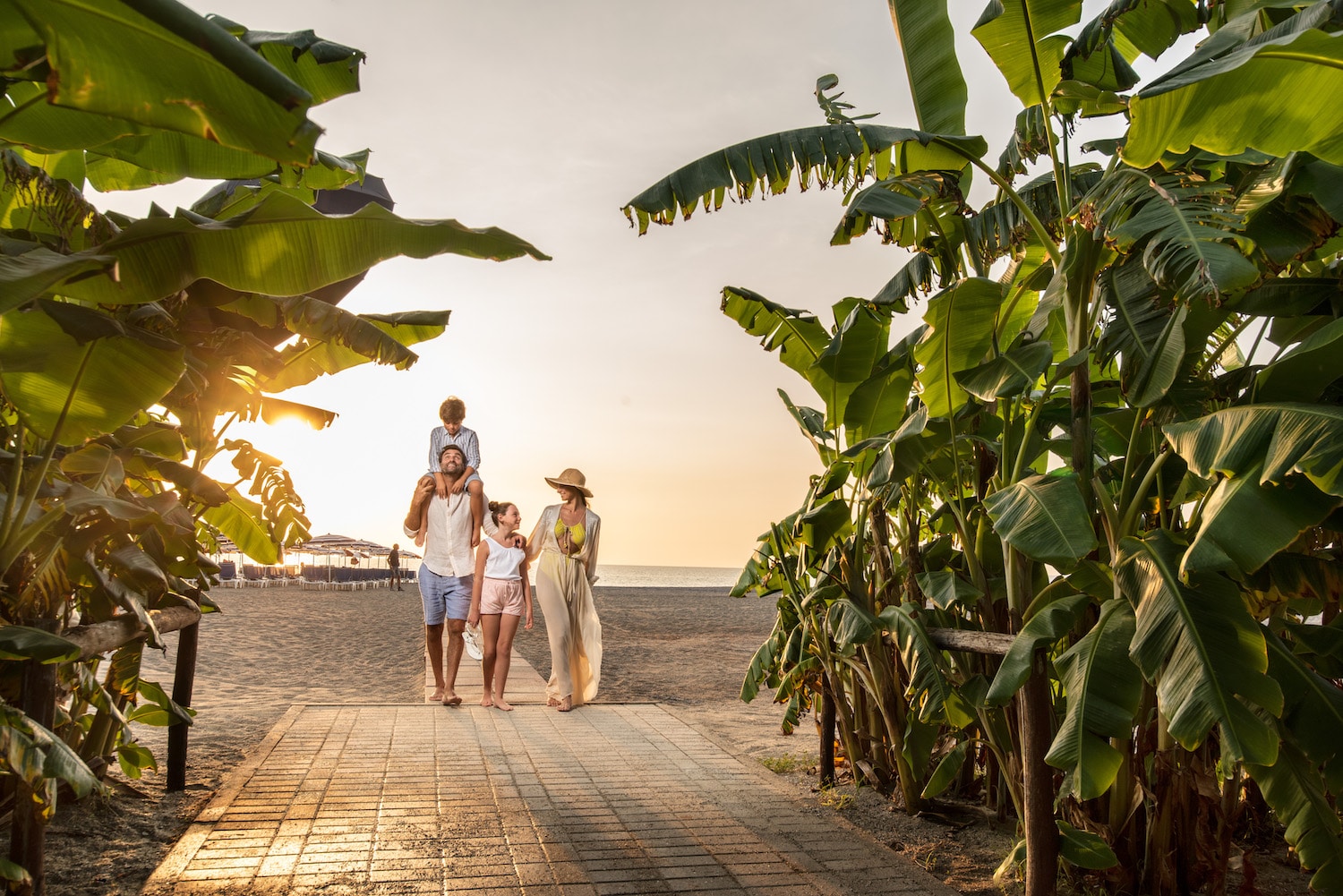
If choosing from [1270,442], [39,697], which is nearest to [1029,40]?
[1270,442]

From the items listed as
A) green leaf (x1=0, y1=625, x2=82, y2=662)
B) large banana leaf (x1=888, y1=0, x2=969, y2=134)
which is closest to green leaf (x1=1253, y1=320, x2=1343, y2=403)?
large banana leaf (x1=888, y1=0, x2=969, y2=134)

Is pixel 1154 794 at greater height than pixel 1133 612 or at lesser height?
lesser

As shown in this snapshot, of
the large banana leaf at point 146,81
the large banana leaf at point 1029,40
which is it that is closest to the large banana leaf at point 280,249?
the large banana leaf at point 146,81

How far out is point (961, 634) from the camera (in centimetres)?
416

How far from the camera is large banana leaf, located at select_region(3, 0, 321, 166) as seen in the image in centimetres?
234

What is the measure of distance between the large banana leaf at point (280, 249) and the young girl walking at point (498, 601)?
5.74 metres

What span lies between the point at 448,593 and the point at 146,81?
640 centimetres

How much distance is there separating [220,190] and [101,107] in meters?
2.37

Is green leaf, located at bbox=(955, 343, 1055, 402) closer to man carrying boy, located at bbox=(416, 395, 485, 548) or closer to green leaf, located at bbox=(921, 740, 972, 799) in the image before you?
green leaf, located at bbox=(921, 740, 972, 799)

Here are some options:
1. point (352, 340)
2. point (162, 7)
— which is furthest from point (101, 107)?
point (352, 340)

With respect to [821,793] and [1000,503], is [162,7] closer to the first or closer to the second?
[1000,503]

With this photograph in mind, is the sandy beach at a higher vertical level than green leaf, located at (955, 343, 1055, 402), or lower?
lower

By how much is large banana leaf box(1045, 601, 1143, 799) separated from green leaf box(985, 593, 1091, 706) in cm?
9

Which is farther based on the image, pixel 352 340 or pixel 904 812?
pixel 904 812
